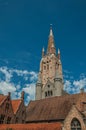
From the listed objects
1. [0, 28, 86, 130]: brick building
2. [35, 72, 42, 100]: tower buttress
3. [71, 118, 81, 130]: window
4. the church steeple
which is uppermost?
the church steeple

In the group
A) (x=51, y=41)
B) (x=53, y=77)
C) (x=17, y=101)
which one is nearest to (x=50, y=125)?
(x=17, y=101)

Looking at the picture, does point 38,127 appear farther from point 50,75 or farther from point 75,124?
point 50,75

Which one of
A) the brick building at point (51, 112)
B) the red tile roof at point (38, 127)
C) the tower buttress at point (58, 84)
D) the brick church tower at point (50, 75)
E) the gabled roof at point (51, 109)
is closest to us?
the brick building at point (51, 112)

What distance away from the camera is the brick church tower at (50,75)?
11073 centimetres

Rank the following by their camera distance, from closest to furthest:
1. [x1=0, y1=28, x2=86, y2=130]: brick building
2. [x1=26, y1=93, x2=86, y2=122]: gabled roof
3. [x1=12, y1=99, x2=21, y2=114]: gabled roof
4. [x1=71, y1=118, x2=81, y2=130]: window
Result: [x1=71, y1=118, x2=81, y2=130]: window
[x1=0, y1=28, x2=86, y2=130]: brick building
[x1=26, y1=93, x2=86, y2=122]: gabled roof
[x1=12, y1=99, x2=21, y2=114]: gabled roof

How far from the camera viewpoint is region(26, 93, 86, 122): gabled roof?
5810 cm

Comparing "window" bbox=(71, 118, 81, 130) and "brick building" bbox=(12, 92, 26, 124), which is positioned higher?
"brick building" bbox=(12, 92, 26, 124)

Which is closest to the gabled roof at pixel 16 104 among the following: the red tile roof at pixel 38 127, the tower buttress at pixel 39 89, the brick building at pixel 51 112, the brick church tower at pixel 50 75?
the brick building at pixel 51 112

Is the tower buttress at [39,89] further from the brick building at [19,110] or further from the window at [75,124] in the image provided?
the window at [75,124]

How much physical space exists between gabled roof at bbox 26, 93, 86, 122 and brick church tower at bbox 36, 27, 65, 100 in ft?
133

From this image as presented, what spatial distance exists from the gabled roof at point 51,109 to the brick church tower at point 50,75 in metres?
40.6

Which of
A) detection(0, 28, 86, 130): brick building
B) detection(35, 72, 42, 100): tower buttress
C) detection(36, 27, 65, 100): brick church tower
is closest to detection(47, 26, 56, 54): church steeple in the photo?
detection(36, 27, 65, 100): brick church tower

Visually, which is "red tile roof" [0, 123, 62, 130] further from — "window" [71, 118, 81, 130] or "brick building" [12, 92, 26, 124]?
"brick building" [12, 92, 26, 124]

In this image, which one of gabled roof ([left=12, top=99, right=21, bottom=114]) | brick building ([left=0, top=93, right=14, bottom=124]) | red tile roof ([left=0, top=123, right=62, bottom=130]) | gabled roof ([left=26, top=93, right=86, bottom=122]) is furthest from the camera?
gabled roof ([left=12, top=99, right=21, bottom=114])
